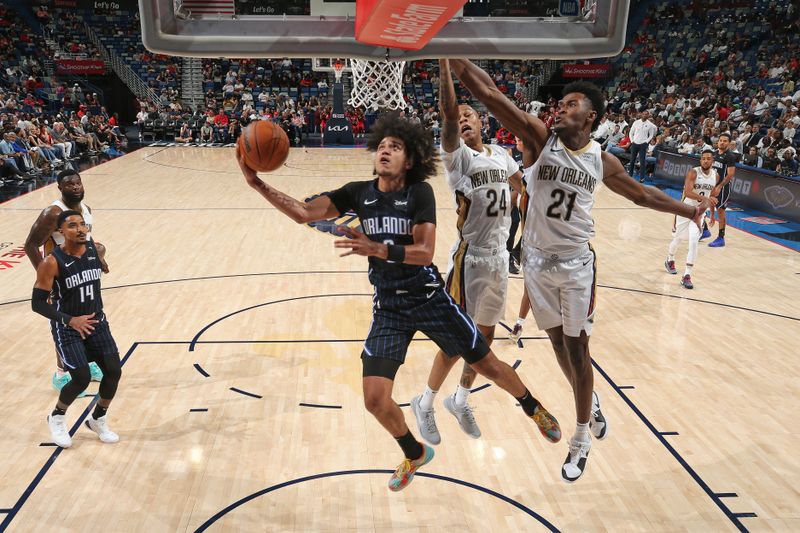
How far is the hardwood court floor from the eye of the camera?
3.78m

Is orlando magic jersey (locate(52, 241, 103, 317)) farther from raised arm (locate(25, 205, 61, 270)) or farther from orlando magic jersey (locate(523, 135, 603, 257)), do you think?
orlando magic jersey (locate(523, 135, 603, 257))

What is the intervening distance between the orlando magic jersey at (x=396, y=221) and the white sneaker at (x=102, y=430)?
2.22 metres

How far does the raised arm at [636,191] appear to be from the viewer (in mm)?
3701

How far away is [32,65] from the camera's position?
25.9 metres

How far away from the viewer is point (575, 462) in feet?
12.8

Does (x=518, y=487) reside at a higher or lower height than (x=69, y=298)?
lower

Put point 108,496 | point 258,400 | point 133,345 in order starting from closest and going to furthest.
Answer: point 108,496, point 258,400, point 133,345

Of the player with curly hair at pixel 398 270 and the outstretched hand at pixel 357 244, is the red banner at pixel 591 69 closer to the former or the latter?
the player with curly hair at pixel 398 270

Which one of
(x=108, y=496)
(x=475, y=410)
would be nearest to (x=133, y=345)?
(x=108, y=496)

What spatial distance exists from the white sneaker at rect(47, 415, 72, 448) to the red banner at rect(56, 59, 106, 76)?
2741 centimetres

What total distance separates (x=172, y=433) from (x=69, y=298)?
114 centimetres

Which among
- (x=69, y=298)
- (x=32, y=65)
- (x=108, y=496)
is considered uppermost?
(x=32, y=65)

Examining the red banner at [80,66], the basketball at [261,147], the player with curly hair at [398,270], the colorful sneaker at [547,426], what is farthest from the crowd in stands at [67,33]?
the colorful sneaker at [547,426]

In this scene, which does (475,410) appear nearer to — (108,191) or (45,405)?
(45,405)
